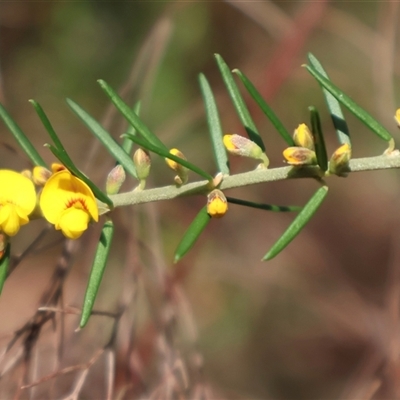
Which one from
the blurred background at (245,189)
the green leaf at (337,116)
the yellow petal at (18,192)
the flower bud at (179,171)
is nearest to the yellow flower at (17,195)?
the yellow petal at (18,192)

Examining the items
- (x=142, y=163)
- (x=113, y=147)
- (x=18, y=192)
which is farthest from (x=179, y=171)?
(x=18, y=192)

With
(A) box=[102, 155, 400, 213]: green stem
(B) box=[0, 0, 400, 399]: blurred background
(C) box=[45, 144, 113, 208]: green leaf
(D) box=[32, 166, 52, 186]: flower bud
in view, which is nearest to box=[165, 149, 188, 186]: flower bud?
(A) box=[102, 155, 400, 213]: green stem

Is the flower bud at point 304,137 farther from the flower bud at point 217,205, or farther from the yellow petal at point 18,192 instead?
the yellow petal at point 18,192

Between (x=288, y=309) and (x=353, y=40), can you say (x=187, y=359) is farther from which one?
(x=353, y=40)

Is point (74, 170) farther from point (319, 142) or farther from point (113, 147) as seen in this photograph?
point (319, 142)

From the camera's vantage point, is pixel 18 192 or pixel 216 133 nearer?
pixel 18 192

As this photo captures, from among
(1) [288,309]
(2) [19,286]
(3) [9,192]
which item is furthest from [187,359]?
(2) [19,286]
